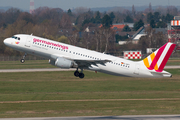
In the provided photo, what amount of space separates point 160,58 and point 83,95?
16.2 meters

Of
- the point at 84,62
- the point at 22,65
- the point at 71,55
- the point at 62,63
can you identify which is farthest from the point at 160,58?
the point at 22,65

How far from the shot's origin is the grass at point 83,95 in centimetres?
4631

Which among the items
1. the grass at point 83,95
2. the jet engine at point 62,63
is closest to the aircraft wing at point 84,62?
the jet engine at point 62,63

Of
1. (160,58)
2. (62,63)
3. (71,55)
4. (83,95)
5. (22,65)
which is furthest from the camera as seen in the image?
(22,65)

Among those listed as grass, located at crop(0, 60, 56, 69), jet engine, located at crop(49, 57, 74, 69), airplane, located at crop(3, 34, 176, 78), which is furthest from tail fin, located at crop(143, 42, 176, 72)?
grass, located at crop(0, 60, 56, 69)

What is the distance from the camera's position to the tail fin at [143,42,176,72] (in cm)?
5159

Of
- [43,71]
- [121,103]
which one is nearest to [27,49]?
[121,103]

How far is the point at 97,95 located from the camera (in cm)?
5944

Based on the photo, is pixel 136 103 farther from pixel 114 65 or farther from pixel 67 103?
pixel 67 103

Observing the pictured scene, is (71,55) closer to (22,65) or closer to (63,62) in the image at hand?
(63,62)

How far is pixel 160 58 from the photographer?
52188mm

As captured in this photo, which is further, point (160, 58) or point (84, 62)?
point (160, 58)

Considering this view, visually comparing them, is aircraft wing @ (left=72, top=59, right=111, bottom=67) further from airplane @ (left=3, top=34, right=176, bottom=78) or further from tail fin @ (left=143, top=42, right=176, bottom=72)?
tail fin @ (left=143, top=42, right=176, bottom=72)

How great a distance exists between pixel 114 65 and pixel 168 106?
1060 centimetres
